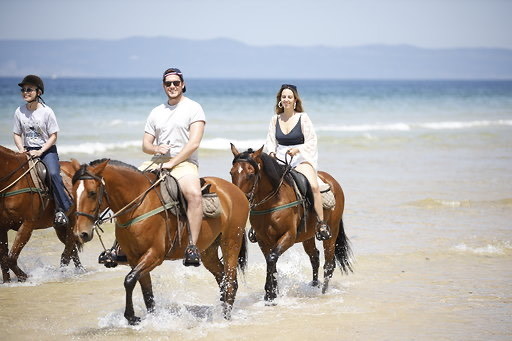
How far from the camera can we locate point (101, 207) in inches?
259

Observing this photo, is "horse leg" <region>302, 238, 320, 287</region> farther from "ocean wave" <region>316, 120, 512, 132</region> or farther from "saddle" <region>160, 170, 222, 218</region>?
"ocean wave" <region>316, 120, 512, 132</region>

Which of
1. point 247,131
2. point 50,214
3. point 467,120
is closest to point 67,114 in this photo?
point 247,131

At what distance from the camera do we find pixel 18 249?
9352 millimetres

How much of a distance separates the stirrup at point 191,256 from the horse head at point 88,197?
3.44ft

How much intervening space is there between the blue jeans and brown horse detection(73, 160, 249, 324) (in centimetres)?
248

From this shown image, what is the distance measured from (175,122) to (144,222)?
3.53 ft

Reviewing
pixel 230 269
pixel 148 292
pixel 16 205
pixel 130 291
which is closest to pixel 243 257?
pixel 230 269

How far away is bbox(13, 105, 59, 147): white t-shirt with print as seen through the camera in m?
9.54

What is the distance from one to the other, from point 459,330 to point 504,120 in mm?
39760

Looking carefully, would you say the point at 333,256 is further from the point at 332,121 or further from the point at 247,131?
the point at 332,121

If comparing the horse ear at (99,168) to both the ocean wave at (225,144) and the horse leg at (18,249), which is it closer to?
the horse leg at (18,249)

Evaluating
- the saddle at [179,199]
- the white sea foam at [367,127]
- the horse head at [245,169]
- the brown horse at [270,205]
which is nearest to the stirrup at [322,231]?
the brown horse at [270,205]

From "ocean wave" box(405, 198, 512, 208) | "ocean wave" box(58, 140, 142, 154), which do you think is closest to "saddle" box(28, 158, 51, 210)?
"ocean wave" box(405, 198, 512, 208)

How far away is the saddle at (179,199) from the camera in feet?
23.5
